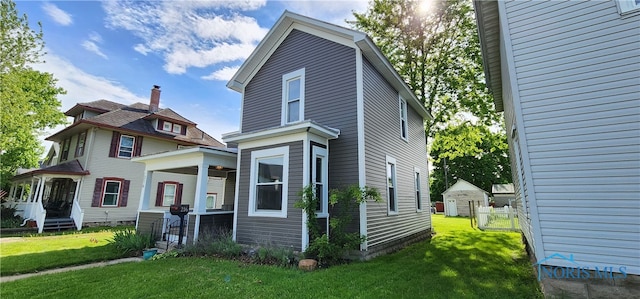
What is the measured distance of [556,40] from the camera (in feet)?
14.0

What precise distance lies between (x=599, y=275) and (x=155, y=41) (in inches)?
556

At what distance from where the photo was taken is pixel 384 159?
860 cm

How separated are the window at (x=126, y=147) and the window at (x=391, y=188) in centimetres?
1578

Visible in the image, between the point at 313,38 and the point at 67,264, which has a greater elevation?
the point at 313,38

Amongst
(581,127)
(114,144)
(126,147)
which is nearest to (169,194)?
(126,147)

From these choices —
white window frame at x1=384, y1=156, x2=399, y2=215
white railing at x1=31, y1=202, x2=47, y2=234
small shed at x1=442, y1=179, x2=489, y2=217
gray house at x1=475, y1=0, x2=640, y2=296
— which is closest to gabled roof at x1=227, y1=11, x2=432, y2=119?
white window frame at x1=384, y1=156, x2=399, y2=215

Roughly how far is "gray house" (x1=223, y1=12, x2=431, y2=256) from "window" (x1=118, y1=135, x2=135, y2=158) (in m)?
10.8

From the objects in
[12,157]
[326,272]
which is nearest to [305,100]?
[326,272]

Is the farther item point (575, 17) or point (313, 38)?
point (313, 38)

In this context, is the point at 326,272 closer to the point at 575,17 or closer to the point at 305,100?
the point at 305,100

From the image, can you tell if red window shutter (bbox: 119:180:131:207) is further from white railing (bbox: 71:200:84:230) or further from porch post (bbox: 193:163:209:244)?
porch post (bbox: 193:163:209:244)

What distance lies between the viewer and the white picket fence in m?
12.8

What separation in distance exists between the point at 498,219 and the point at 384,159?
28.8 feet

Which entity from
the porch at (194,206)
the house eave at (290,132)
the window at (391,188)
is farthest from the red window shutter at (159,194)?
the window at (391,188)
